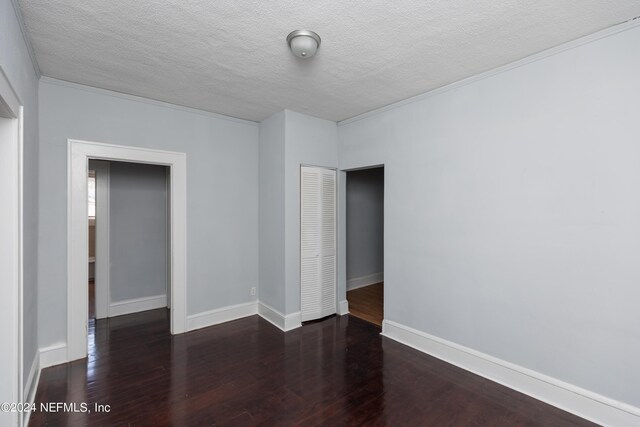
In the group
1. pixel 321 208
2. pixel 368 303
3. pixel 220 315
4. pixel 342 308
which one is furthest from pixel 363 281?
pixel 220 315

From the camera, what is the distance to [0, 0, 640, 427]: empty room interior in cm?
196

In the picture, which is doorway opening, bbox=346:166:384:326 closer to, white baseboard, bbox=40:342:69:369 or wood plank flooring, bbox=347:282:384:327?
wood plank flooring, bbox=347:282:384:327

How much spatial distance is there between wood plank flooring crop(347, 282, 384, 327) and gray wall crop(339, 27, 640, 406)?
0.84 m

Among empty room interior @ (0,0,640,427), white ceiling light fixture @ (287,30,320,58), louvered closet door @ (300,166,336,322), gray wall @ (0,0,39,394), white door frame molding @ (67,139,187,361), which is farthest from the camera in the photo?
louvered closet door @ (300,166,336,322)

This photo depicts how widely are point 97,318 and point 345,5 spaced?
181 inches

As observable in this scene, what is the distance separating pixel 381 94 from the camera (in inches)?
124

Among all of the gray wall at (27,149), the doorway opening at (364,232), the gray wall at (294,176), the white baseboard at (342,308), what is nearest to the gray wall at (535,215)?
the white baseboard at (342,308)

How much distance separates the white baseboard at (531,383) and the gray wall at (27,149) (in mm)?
3388

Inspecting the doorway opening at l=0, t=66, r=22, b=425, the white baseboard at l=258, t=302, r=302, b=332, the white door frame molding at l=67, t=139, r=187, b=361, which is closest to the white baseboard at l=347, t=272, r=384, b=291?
the white baseboard at l=258, t=302, r=302, b=332

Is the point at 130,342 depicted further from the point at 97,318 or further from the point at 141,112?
the point at 141,112

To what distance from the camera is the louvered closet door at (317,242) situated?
384 centimetres

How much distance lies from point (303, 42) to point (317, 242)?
8.03ft

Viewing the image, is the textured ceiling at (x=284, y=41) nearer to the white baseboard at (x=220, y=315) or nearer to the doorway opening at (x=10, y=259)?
the doorway opening at (x=10, y=259)

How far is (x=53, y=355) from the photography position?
280cm
